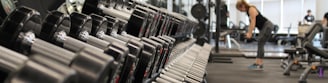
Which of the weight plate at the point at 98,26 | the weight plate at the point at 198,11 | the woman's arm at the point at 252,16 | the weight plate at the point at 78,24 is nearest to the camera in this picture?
the weight plate at the point at 78,24

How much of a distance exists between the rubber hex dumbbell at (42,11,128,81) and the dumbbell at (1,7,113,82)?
0.03 meters

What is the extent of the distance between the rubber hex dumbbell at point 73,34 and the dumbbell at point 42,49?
3 cm

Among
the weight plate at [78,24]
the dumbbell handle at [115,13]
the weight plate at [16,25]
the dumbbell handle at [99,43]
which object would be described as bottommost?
the dumbbell handle at [115,13]

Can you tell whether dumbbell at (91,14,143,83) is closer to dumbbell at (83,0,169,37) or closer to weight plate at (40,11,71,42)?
weight plate at (40,11,71,42)

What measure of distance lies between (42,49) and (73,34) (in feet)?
1.33

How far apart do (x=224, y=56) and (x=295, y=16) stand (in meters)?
9.03

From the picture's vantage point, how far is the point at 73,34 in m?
0.90

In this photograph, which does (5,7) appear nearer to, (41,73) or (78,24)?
(78,24)

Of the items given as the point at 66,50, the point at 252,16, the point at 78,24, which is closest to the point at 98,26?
the point at 78,24

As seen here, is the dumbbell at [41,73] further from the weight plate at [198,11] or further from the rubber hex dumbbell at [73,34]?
the weight plate at [198,11]

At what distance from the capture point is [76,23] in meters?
0.92

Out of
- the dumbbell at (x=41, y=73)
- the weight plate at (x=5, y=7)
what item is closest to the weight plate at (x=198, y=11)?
the weight plate at (x=5, y=7)

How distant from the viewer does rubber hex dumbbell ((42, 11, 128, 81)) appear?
0.68m

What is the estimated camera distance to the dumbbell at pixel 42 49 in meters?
0.44
